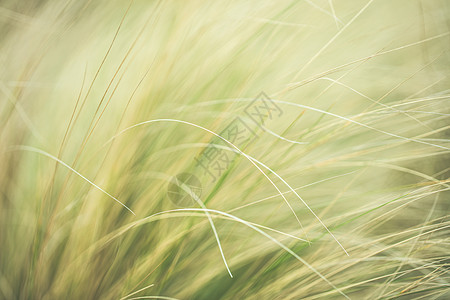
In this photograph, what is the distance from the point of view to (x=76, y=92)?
0.52 m

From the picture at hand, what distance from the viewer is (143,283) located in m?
0.48

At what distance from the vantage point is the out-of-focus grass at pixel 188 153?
0.48 meters

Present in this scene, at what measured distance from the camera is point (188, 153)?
1.62ft

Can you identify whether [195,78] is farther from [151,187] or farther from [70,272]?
[70,272]

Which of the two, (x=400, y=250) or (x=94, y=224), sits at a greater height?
(x=94, y=224)

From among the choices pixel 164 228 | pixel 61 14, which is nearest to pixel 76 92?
pixel 61 14

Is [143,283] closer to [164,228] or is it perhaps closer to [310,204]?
[164,228]

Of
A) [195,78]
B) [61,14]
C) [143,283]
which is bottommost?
[143,283]

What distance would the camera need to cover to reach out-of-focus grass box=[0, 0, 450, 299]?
480 millimetres

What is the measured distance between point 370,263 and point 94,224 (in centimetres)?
36

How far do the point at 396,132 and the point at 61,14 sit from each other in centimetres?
48

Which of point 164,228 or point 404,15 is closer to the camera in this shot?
point 164,228

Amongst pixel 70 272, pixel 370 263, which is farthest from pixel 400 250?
pixel 70 272

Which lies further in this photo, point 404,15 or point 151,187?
point 404,15
